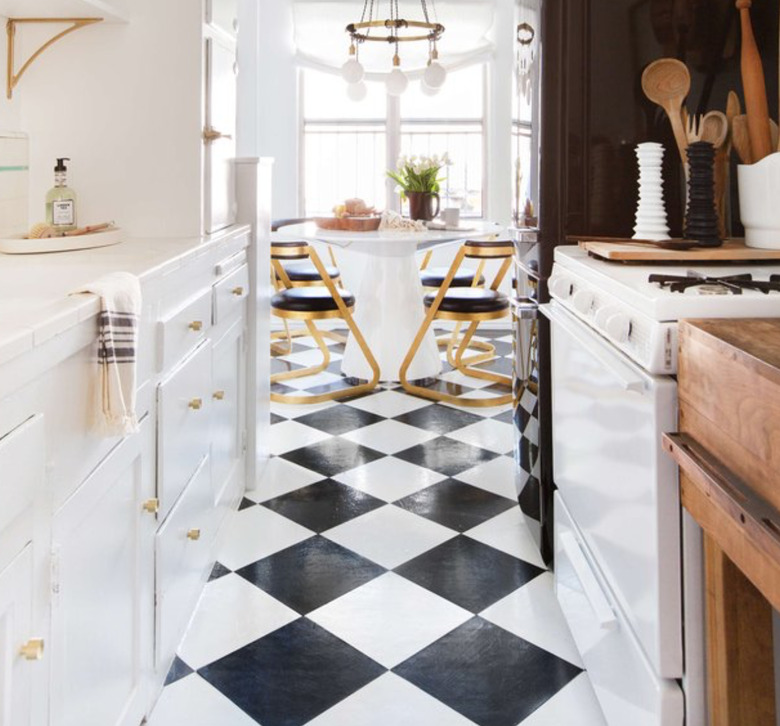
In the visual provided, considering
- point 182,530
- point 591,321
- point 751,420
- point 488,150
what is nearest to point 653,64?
point 591,321

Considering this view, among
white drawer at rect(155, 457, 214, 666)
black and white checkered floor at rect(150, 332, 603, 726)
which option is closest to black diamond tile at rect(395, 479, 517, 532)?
black and white checkered floor at rect(150, 332, 603, 726)

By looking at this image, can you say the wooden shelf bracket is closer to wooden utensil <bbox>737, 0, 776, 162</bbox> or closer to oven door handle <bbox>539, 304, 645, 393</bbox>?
oven door handle <bbox>539, 304, 645, 393</bbox>

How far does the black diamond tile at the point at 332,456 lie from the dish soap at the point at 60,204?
1360 mm

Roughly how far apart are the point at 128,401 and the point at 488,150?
5.67 m

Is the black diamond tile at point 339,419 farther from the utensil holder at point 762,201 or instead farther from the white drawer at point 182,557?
the utensil holder at point 762,201

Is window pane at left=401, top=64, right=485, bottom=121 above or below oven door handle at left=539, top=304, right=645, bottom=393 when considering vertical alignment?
above

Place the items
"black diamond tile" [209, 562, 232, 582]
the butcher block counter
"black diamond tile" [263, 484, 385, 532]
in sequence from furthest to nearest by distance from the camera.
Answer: "black diamond tile" [263, 484, 385, 532], "black diamond tile" [209, 562, 232, 582], the butcher block counter

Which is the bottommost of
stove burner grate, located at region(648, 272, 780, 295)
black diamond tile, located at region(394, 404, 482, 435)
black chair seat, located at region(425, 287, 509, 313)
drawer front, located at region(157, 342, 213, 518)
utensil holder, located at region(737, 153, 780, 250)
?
black diamond tile, located at region(394, 404, 482, 435)

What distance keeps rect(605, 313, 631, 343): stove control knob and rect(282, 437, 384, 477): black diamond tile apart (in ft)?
6.30

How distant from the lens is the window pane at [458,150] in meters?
6.79

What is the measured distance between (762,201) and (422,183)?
319 centimetres

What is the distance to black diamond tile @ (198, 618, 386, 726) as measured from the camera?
5.66 ft

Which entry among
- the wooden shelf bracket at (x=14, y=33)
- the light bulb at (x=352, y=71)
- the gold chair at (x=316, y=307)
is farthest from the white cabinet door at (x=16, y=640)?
the light bulb at (x=352, y=71)

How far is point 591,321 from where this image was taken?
1619 mm
